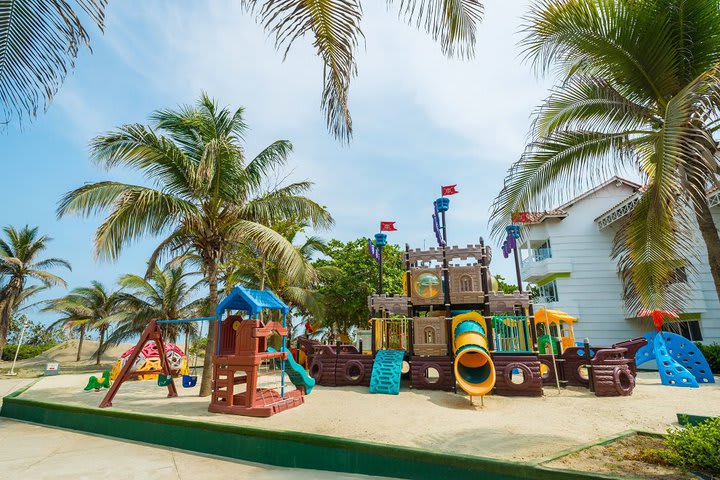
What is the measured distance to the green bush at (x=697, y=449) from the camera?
11.6ft

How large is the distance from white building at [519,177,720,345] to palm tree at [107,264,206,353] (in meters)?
22.1

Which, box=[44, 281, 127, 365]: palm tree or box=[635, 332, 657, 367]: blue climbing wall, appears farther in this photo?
box=[44, 281, 127, 365]: palm tree

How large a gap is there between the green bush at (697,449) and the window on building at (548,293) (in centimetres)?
1978

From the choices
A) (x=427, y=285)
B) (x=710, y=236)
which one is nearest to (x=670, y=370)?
(x=427, y=285)

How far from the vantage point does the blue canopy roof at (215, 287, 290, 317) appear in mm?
8539

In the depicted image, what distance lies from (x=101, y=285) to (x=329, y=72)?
3395cm

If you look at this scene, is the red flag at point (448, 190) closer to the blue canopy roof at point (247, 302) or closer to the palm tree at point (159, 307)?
the blue canopy roof at point (247, 302)

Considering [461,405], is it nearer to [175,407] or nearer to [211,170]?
[175,407]

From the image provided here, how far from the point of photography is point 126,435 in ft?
22.4

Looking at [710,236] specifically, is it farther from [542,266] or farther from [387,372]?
[542,266]

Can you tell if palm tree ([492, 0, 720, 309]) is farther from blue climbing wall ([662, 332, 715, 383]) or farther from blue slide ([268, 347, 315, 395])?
blue climbing wall ([662, 332, 715, 383])

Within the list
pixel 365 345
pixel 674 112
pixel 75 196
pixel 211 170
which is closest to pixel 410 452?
pixel 674 112

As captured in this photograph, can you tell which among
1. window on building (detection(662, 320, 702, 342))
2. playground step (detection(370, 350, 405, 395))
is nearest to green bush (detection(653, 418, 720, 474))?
playground step (detection(370, 350, 405, 395))

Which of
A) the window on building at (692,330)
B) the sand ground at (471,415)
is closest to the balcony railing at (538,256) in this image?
the window on building at (692,330)
